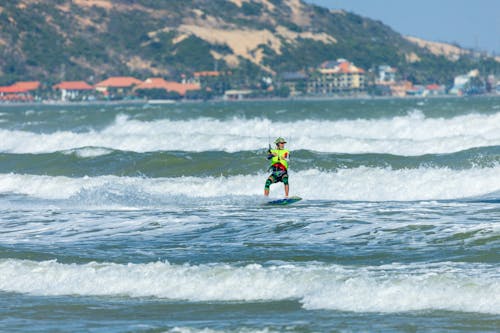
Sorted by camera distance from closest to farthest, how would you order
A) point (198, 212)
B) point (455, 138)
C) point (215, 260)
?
point (215, 260) < point (198, 212) < point (455, 138)

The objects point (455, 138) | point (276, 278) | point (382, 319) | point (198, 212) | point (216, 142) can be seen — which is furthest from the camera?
point (216, 142)

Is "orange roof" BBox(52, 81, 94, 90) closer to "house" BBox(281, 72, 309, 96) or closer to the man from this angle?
"house" BBox(281, 72, 309, 96)

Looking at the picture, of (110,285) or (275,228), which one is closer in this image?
(110,285)

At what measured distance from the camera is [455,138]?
3744 centimetres

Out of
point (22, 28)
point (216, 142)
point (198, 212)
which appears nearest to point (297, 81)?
point (22, 28)

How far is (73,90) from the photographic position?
183625 millimetres

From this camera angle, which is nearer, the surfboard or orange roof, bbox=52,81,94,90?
the surfboard

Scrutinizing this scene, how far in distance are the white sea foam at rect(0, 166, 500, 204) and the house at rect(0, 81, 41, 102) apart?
15040 centimetres

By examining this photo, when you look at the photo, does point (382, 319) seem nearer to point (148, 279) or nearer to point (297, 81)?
point (148, 279)

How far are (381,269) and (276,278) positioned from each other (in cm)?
156

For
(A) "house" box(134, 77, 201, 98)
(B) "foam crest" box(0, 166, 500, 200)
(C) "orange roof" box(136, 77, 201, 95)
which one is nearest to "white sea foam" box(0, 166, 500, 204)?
(B) "foam crest" box(0, 166, 500, 200)

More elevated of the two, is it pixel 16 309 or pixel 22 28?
pixel 22 28

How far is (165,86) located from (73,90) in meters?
15.9

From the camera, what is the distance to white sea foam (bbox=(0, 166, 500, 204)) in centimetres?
2672
